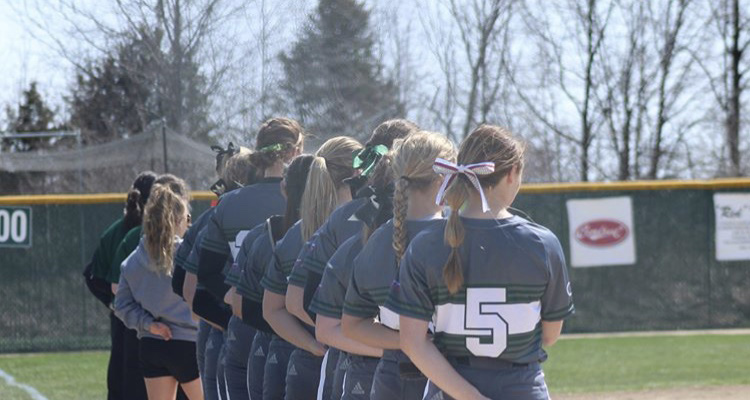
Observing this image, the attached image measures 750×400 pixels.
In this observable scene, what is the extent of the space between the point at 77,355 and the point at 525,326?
12.9 meters

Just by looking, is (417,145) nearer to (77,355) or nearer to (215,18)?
(215,18)

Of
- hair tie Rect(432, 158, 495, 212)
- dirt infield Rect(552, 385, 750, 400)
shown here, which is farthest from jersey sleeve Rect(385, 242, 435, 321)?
dirt infield Rect(552, 385, 750, 400)

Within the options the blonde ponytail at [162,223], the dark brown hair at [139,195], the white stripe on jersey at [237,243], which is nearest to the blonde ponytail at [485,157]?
the white stripe on jersey at [237,243]

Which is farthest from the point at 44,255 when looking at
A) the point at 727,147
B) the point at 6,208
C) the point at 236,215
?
the point at 727,147

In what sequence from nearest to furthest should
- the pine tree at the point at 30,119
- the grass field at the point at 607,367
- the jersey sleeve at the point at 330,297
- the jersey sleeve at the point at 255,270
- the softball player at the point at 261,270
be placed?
the jersey sleeve at the point at 330,297 → the softball player at the point at 261,270 → the jersey sleeve at the point at 255,270 → the grass field at the point at 607,367 → the pine tree at the point at 30,119

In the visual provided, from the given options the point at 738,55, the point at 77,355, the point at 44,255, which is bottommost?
the point at 77,355

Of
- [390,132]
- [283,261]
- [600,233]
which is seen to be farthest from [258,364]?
[600,233]

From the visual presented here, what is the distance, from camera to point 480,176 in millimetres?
3707

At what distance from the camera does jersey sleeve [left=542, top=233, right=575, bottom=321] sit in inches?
144

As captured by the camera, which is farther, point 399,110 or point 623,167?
point 623,167

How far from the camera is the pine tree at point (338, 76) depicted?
14188 millimetres

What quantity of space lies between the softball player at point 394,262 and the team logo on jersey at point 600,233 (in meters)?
12.8

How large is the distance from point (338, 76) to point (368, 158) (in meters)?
11.6

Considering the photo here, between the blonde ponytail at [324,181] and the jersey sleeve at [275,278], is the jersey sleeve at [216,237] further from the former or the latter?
the blonde ponytail at [324,181]
